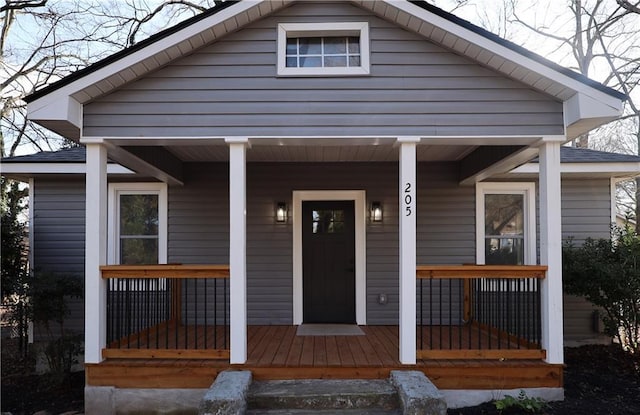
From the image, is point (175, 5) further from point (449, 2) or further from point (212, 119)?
point (212, 119)

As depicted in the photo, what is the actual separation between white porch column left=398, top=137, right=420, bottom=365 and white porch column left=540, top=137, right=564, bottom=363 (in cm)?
135

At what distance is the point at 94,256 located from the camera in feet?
14.4

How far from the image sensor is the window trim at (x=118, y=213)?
673 centimetres

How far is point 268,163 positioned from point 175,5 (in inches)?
339

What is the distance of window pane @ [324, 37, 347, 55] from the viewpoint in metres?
4.71

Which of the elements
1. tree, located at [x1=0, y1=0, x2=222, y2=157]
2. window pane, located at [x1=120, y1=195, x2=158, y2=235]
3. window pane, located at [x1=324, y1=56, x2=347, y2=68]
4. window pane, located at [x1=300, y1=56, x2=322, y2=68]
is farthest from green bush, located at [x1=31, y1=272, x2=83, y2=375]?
tree, located at [x1=0, y1=0, x2=222, y2=157]

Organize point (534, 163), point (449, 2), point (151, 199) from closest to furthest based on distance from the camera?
point (534, 163)
point (151, 199)
point (449, 2)

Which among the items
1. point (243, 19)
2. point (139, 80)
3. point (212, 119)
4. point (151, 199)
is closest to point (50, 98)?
point (139, 80)

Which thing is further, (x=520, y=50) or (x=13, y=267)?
(x=13, y=267)

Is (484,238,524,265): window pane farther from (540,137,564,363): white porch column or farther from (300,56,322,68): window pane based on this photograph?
(300,56,322,68): window pane

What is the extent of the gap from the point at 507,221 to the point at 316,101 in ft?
13.4

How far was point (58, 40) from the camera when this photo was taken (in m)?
13.4

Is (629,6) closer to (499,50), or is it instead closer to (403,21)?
(499,50)

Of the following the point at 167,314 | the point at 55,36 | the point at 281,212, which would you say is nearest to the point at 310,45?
the point at 281,212
